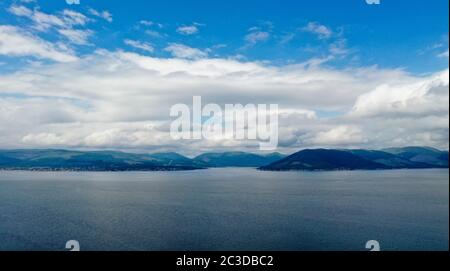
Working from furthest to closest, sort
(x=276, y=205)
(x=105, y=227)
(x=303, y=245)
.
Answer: (x=276, y=205) → (x=105, y=227) → (x=303, y=245)

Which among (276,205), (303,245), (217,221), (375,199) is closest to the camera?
(303,245)

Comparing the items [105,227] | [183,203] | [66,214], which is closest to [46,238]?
[105,227]

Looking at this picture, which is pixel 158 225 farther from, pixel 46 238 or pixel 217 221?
pixel 46 238

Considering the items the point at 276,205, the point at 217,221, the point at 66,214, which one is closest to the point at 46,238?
the point at 66,214

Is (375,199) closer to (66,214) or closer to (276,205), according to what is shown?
(276,205)
